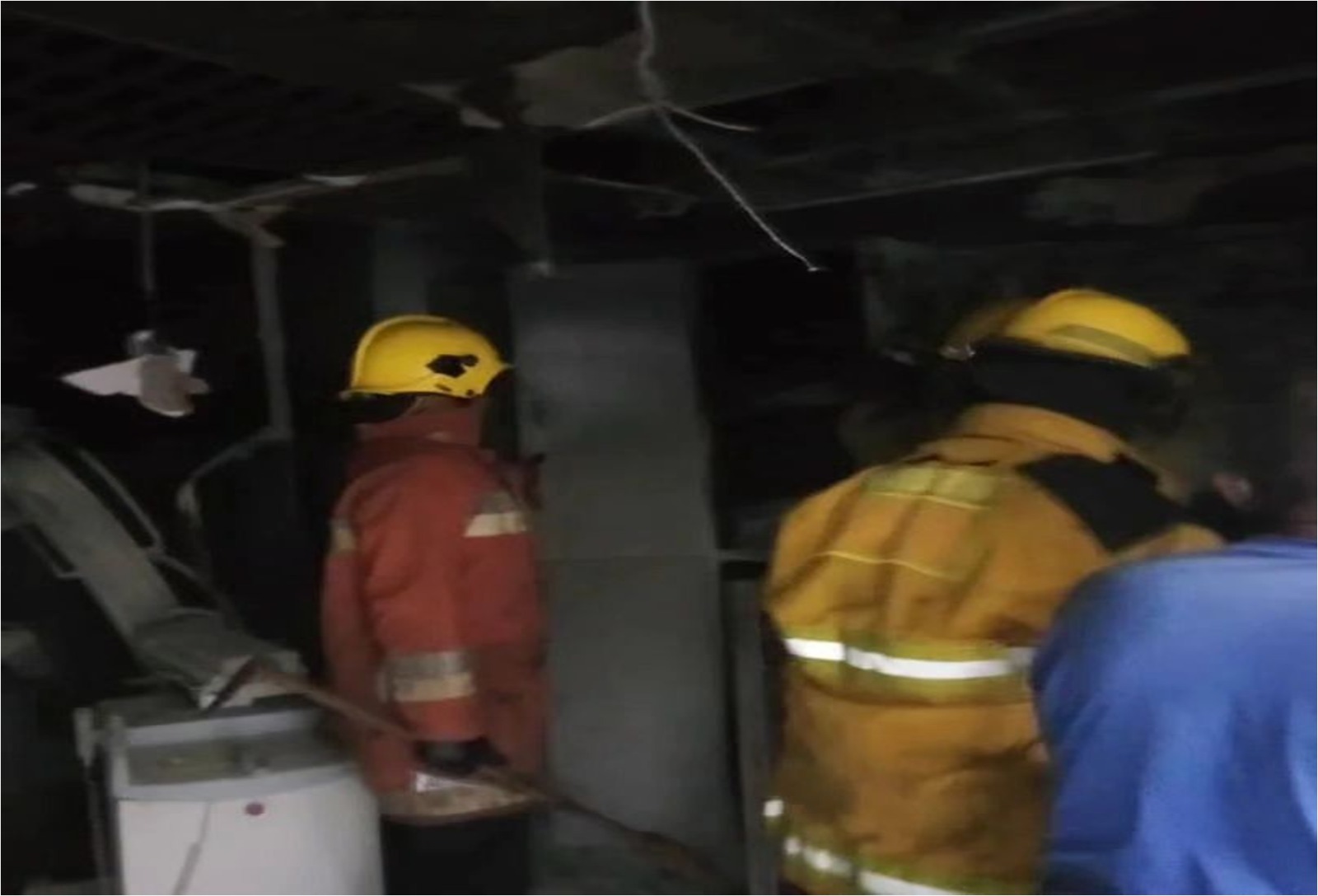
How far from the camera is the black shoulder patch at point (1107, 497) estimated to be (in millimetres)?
1765

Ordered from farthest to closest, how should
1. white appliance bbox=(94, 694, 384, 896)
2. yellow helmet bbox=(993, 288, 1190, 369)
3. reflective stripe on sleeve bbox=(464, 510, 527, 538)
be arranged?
reflective stripe on sleeve bbox=(464, 510, 527, 538) → white appliance bbox=(94, 694, 384, 896) → yellow helmet bbox=(993, 288, 1190, 369)

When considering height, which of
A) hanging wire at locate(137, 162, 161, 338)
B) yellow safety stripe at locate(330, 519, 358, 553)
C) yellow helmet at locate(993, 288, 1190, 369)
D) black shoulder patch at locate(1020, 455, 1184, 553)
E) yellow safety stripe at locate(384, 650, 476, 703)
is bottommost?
yellow safety stripe at locate(384, 650, 476, 703)

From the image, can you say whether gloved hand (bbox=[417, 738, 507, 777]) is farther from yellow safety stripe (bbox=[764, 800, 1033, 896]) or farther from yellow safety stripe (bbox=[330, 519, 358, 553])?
yellow safety stripe (bbox=[764, 800, 1033, 896])

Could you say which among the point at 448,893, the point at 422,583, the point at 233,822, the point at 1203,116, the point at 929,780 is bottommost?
the point at 448,893

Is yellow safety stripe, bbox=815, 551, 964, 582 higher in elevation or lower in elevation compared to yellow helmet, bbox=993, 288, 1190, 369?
lower

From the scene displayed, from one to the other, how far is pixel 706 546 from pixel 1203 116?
1.54 m

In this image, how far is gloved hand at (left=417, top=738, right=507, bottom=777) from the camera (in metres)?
2.60

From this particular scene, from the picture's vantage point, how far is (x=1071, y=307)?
195 centimetres

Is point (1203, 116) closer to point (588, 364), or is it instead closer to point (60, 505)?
point (588, 364)

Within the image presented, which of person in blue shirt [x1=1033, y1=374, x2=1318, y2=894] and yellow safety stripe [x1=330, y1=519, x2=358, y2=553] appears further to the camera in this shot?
yellow safety stripe [x1=330, y1=519, x2=358, y2=553]

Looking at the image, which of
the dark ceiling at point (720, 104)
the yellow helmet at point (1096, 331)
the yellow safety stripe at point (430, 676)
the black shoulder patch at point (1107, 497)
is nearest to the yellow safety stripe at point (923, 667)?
the black shoulder patch at point (1107, 497)

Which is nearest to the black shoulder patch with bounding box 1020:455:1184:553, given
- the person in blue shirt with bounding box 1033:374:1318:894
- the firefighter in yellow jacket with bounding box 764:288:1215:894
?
the firefighter in yellow jacket with bounding box 764:288:1215:894

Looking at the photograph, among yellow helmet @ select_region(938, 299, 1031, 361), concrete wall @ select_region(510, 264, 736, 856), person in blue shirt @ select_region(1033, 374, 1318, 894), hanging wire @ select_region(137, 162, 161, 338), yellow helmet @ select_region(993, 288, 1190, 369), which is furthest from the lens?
concrete wall @ select_region(510, 264, 736, 856)

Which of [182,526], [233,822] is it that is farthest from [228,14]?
[182,526]
